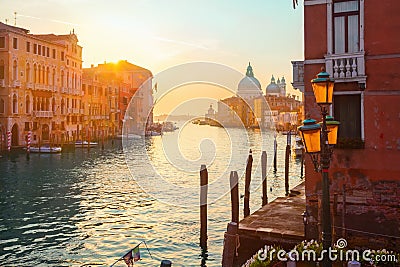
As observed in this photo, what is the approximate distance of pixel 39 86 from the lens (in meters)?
39.0

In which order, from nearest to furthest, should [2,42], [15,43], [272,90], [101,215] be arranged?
1. [101,215]
2. [2,42]
3. [15,43]
4. [272,90]

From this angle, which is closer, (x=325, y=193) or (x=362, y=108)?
(x=325, y=193)

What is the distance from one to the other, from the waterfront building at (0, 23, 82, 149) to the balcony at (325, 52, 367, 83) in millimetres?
30596

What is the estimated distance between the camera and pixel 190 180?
947 inches

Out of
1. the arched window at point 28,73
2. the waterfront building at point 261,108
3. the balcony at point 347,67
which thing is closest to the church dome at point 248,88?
the waterfront building at point 261,108

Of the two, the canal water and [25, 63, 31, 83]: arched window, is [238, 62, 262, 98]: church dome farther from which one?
the canal water

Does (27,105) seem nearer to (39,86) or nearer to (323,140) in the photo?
(39,86)

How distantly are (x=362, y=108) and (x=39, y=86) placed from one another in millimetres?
35162

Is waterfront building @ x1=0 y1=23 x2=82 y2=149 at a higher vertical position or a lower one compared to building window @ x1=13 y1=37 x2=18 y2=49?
lower

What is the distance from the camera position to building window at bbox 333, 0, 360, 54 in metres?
8.69

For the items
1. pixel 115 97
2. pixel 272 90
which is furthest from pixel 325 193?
pixel 272 90

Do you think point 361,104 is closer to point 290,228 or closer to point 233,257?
point 290,228

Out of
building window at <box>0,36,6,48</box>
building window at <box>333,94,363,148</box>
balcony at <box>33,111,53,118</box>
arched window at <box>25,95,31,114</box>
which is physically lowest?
building window at <box>333,94,363,148</box>

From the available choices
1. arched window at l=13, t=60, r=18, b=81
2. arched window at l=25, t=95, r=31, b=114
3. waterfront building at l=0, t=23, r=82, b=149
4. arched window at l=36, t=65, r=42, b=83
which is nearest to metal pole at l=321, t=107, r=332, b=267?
waterfront building at l=0, t=23, r=82, b=149
